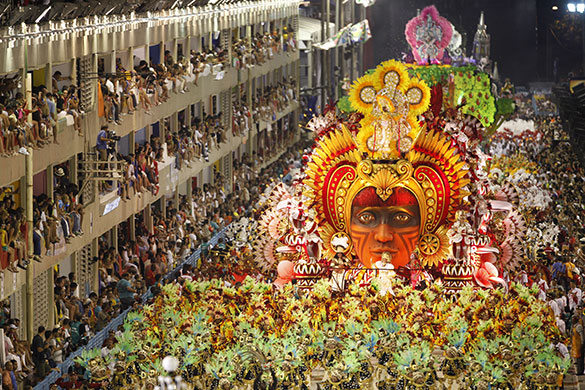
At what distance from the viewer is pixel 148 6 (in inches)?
1570

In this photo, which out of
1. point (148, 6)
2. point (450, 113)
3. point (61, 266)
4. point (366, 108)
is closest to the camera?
point (366, 108)

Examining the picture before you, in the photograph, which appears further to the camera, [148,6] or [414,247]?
[148,6]

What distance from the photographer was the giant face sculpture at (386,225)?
26266mm

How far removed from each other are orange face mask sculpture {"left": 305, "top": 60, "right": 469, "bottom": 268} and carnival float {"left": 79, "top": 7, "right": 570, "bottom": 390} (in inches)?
1.0

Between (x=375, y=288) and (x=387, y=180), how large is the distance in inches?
76.5

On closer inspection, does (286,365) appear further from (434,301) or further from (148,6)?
(148,6)

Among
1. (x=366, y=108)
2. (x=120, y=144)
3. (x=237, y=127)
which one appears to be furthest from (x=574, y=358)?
(x=237, y=127)

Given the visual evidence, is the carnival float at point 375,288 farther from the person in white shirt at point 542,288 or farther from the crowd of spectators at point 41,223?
the crowd of spectators at point 41,223

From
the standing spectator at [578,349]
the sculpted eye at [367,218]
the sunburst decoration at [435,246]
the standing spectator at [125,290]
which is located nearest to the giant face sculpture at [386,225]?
the sculpted eye at [367,218]

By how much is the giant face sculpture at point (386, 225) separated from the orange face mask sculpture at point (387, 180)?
0.02 metres

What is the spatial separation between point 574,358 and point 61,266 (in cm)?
1230

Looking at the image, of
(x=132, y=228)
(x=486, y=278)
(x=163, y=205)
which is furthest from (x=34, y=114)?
(x=163, y=205)

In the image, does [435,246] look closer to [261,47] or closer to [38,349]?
[38,349]

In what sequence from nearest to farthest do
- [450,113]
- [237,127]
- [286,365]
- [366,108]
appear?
[286,365]
[366,108]
[450,113]
[237,127]
